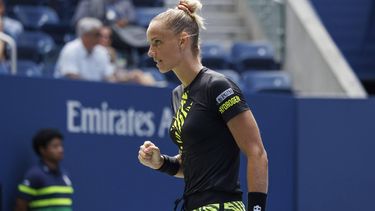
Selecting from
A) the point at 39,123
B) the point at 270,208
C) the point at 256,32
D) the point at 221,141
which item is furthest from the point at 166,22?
the point at 256,32

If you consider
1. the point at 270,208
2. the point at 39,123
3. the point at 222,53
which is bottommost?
the point at 270,208

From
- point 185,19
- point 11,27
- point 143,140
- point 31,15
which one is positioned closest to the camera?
point 185,19

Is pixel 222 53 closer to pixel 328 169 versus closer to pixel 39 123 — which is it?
pixel 328 169

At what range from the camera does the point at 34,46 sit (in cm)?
1223

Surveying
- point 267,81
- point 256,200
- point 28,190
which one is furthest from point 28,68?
point 256,200

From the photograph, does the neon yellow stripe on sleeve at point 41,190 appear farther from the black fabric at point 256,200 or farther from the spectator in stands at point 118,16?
the spectator in stands at point 118,16

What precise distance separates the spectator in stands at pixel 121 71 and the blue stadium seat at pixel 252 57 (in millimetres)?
1809

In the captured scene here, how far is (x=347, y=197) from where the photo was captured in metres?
10.0

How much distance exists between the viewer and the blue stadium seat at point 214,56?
12.8m

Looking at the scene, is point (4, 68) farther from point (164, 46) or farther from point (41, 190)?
point (164, 46)

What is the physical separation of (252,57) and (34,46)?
120 inches

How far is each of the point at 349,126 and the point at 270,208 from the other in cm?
114

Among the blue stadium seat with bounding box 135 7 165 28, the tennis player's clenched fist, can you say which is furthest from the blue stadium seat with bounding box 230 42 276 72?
the tennis player's clenched fist

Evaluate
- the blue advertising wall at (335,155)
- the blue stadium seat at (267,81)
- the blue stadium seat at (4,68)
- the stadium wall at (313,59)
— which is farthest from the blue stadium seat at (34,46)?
the blue advertising wall at (335,155)
